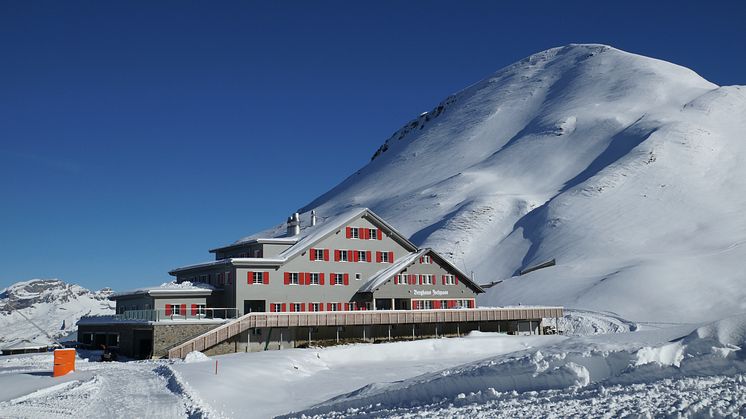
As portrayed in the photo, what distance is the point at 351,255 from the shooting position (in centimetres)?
6450

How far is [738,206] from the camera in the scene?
108062 millimetres

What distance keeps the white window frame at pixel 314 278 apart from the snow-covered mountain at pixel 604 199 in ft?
98.9

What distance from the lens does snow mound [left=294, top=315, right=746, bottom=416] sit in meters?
20.0

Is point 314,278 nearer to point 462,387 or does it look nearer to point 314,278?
point 314,278

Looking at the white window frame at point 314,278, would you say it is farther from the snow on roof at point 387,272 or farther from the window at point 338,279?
the snow on roof at point 387,272

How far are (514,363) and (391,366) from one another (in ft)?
76.2

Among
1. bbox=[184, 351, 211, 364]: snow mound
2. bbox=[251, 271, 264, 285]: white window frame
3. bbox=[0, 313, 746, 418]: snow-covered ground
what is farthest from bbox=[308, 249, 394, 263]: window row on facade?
bbox=[0, 313, 746, 418]: snow-covered ground

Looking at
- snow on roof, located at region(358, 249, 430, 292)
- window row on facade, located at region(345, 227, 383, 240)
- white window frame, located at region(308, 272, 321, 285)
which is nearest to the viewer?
white window frame, located at region(308, 272, 321, 285)

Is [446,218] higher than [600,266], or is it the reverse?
[446,218]

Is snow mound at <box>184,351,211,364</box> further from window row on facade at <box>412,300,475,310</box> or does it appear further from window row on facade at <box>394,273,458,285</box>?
window row on facade at <box>412,300,475,310</box>

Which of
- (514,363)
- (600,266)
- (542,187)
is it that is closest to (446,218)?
(542,187)

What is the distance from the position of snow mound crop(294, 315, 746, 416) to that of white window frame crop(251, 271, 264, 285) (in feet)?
113

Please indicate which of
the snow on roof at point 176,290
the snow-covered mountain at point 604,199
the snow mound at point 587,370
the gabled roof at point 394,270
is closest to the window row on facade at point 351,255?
the gabled roof at point 394,270

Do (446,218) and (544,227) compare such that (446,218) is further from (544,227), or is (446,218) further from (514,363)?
(514,363)
